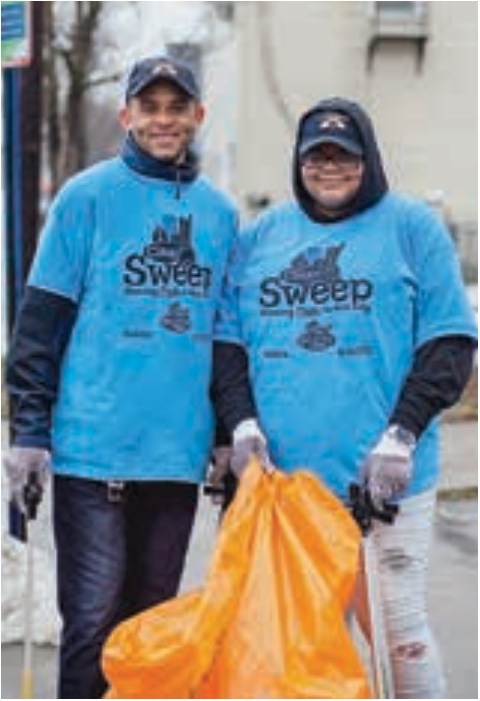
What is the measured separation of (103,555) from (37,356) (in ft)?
1.73

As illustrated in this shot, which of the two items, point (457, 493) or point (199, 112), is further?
point (457, 493)

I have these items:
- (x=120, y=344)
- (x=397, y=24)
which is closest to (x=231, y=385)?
(x=120, y=344)

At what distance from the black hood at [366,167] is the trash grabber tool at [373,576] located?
65 cm

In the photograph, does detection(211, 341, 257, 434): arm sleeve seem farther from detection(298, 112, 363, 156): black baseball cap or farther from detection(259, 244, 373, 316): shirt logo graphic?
detection(298, 112, 363, 156): black baseball cap

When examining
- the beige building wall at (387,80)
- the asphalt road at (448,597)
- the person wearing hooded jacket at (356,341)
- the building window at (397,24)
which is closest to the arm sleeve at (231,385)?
the person wearing hooded jacket at (356,341)

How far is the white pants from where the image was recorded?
10.2ft

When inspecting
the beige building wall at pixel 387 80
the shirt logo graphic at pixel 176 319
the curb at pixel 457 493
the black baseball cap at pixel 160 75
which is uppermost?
the beige building wall at pixel 387 80

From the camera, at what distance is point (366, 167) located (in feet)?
10.1

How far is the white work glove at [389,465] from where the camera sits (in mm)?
2957

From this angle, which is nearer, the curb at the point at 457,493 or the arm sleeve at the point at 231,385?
the arm sleeve at the point at 231,385

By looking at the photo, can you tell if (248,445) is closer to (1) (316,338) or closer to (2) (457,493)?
(1) (316,338)

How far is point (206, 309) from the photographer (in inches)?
126

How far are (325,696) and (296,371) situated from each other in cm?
74

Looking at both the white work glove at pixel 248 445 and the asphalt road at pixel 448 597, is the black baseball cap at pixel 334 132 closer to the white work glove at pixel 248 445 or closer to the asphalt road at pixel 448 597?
the white work glove at pixel 248 445
